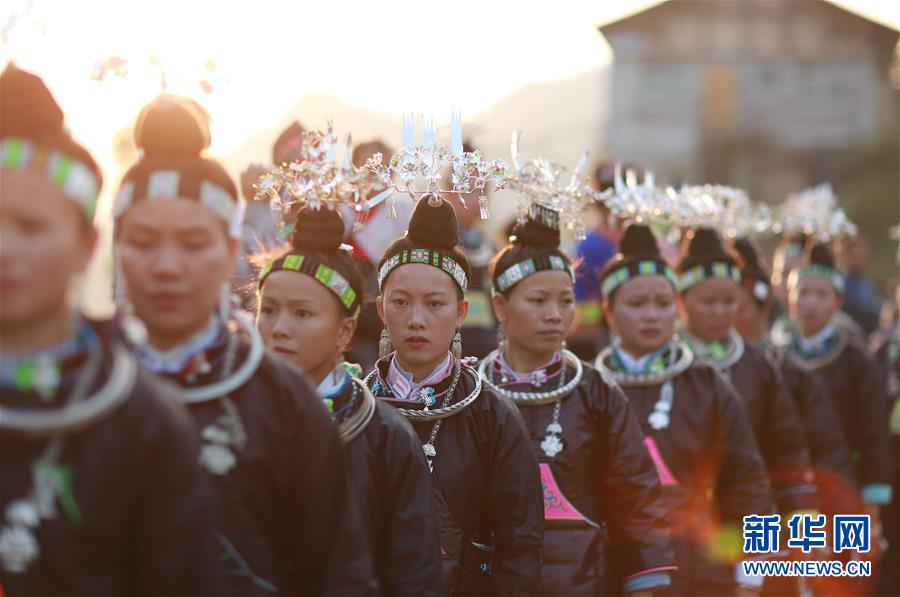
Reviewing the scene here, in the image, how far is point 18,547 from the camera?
118 inches

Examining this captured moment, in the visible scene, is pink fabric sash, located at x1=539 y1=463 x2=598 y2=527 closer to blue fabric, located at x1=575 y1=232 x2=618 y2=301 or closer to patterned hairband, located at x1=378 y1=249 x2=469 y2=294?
patterned hairband, located at x1=378 y1=249 x2=469 y2=294

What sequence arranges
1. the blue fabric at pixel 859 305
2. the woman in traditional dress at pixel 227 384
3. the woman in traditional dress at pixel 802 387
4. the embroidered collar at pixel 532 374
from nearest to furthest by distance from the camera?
the woman in traditional dress at pixel 227 384
the embroidered collar at pixel 532 374
the woman in traditional dress at pixel 802 387
the blue fabric at pixel 859 305

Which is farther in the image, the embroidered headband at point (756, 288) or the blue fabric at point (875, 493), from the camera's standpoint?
the blue fabric at point (875, 493)

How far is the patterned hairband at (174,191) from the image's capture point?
11.6ft

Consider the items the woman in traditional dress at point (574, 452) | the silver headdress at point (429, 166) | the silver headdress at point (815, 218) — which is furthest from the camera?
the silver headdress at point (815, 218)

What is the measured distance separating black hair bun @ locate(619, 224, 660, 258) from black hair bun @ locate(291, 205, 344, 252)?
A: 9.30 ft

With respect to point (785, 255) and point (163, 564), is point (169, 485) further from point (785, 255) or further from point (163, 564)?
point (785, 255)

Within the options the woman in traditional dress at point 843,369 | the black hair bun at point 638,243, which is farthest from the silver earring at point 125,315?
the woman in traditional dress at point 843,369

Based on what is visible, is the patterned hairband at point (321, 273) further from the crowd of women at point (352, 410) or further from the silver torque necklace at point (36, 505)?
the silver torque necklace at point (36, 505)

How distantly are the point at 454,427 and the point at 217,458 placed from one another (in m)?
2.13

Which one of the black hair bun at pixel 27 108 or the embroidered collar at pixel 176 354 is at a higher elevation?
the black hair bun at pixel 27 108

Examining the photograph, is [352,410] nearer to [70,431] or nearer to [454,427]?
[454,427]

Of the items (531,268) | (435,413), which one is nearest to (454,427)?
(435,413)

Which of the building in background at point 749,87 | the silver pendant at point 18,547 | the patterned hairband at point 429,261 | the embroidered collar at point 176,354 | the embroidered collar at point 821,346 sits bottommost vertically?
the silver pendant at point 18,547
